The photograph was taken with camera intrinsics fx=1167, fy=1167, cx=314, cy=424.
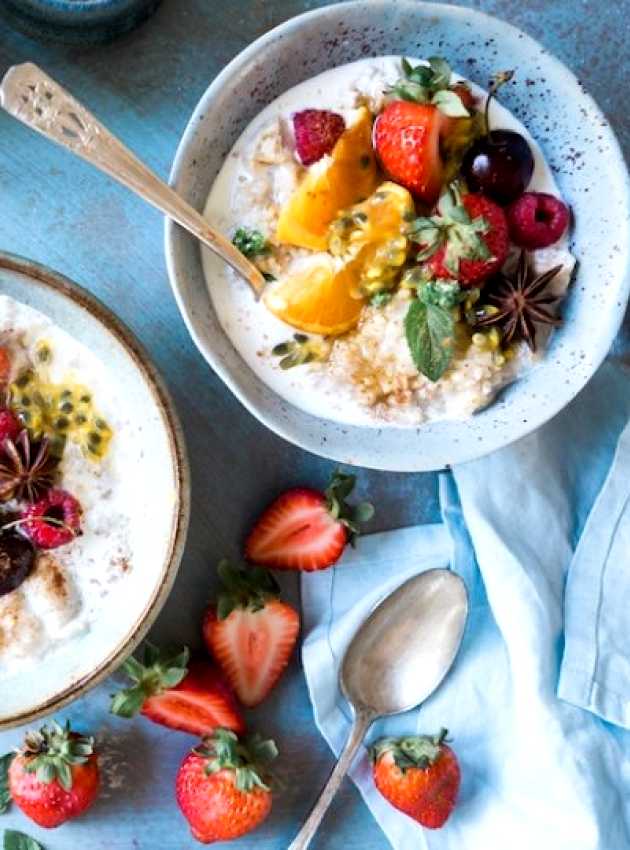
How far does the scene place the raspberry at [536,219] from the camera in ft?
4.41

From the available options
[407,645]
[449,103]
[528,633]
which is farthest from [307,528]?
[449,103]

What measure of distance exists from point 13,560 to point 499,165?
0.73 m

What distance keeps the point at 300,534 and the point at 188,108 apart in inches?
22.1

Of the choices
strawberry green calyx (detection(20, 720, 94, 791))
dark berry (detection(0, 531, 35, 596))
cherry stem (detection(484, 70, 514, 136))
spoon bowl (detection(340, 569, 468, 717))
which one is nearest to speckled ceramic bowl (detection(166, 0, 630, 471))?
cherry stem (detection(484, 70, 514, 136))

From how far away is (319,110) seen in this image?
4.42 feet

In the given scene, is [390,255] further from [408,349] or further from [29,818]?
[29,818]

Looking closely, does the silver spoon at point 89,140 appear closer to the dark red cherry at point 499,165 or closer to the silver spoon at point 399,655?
the dark red cherry at point 499,165

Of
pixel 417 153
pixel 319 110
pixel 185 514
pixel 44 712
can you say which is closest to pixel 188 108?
pixel 319 110

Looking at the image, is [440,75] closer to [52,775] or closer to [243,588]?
[243,588]

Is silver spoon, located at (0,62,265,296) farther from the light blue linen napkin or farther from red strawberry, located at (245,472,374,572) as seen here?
the light blue linen napkin

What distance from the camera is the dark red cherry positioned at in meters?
1.31

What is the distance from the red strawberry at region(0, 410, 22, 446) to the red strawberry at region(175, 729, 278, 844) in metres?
0.46

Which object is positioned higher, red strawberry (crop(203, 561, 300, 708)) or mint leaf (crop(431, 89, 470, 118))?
mint leaf (crop(431, 89, 470, 118))

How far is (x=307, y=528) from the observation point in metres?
1.50
